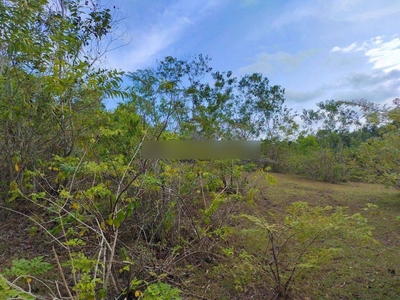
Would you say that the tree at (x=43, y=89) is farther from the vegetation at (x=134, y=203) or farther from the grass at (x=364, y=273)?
the grass at (x=364, y=273)

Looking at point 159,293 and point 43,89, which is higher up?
point 43,89

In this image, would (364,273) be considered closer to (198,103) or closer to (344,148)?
(198,103)

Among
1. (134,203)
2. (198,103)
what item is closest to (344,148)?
(198,103)

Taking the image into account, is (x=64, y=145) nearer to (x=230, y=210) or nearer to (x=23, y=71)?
(x=23, y=71)

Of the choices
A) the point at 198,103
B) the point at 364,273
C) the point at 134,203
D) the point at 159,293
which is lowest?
the point at 364,273

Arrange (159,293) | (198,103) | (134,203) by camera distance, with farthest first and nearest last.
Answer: (198,103) < (134,203) < (159,293)

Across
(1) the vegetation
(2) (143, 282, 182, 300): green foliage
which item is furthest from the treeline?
(2) (143, 282, 182, 300): green foliage

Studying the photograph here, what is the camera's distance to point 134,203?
7.91ft

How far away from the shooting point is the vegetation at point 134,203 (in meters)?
2.17

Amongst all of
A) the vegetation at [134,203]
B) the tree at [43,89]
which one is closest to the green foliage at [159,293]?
the vegetation at [134,203]

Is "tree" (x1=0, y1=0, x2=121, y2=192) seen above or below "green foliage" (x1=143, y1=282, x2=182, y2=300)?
above

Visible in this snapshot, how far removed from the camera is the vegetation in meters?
2.17

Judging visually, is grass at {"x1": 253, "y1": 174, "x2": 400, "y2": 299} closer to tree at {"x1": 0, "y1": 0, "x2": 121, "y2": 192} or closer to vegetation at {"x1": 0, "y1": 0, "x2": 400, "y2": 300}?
vegetation at {"x1": 0, "y1": 0, "x2": 400, "y2": 300}

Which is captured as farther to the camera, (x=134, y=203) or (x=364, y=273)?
(x=364, y=273)
